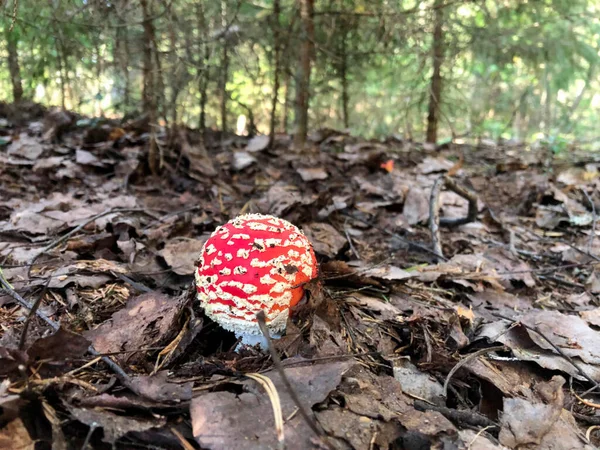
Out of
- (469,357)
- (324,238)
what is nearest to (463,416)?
(469,357)

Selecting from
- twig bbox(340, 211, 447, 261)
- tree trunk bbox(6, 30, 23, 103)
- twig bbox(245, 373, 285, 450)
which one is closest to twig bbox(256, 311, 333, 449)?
twig bbox(245, 373, 285, 450)

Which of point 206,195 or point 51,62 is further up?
point 51,62

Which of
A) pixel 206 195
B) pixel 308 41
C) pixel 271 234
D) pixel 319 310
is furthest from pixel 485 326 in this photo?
pixel 308 41

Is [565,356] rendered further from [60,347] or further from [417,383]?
[60,347]

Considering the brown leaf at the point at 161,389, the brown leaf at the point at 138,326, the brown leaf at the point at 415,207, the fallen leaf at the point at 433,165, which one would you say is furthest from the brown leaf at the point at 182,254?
the fallen leaf at the point at 433,165

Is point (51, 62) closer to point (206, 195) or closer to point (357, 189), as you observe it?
point (206, 195)

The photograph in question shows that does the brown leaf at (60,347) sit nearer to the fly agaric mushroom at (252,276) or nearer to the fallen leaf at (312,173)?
the fly agaric mushroom at (252,276)
